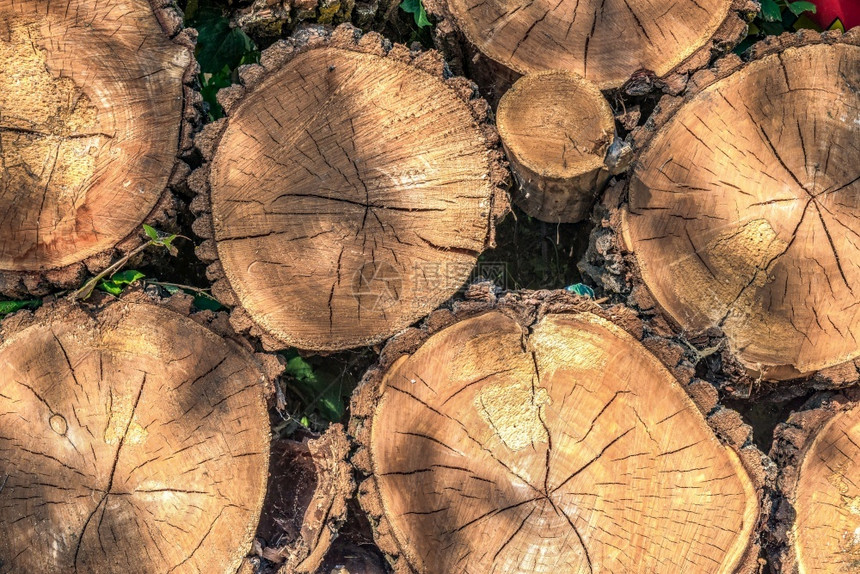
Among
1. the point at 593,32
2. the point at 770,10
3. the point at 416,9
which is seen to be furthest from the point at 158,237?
the point at 770,10

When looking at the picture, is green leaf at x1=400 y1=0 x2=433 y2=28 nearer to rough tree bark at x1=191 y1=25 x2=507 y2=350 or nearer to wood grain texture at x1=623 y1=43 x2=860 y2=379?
rough tree bark at x1=191 y1=25 x2=507 y2=350

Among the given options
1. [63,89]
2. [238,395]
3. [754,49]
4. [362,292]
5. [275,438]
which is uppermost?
[63,89]

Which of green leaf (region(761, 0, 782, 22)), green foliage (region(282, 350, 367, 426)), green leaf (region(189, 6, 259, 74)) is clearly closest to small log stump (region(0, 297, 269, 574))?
green foliage (region(282, 350, 367, 426))

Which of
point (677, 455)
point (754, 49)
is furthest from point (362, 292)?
point (754, 49)

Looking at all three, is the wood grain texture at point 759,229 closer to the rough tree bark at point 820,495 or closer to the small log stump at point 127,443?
the rough tree bark at point 820,495

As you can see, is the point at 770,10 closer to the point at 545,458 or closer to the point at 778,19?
the point at 778,19

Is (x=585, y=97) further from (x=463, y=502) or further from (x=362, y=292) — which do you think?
(x=463, y=502)

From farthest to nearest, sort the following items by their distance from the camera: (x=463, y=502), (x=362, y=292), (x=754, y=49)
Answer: (x=754, y=49) → (x=362, y=292) → (x=463, y=502)

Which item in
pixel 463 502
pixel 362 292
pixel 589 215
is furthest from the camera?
pixel 589 215

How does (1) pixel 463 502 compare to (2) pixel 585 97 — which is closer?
(1) pixel 463 502
